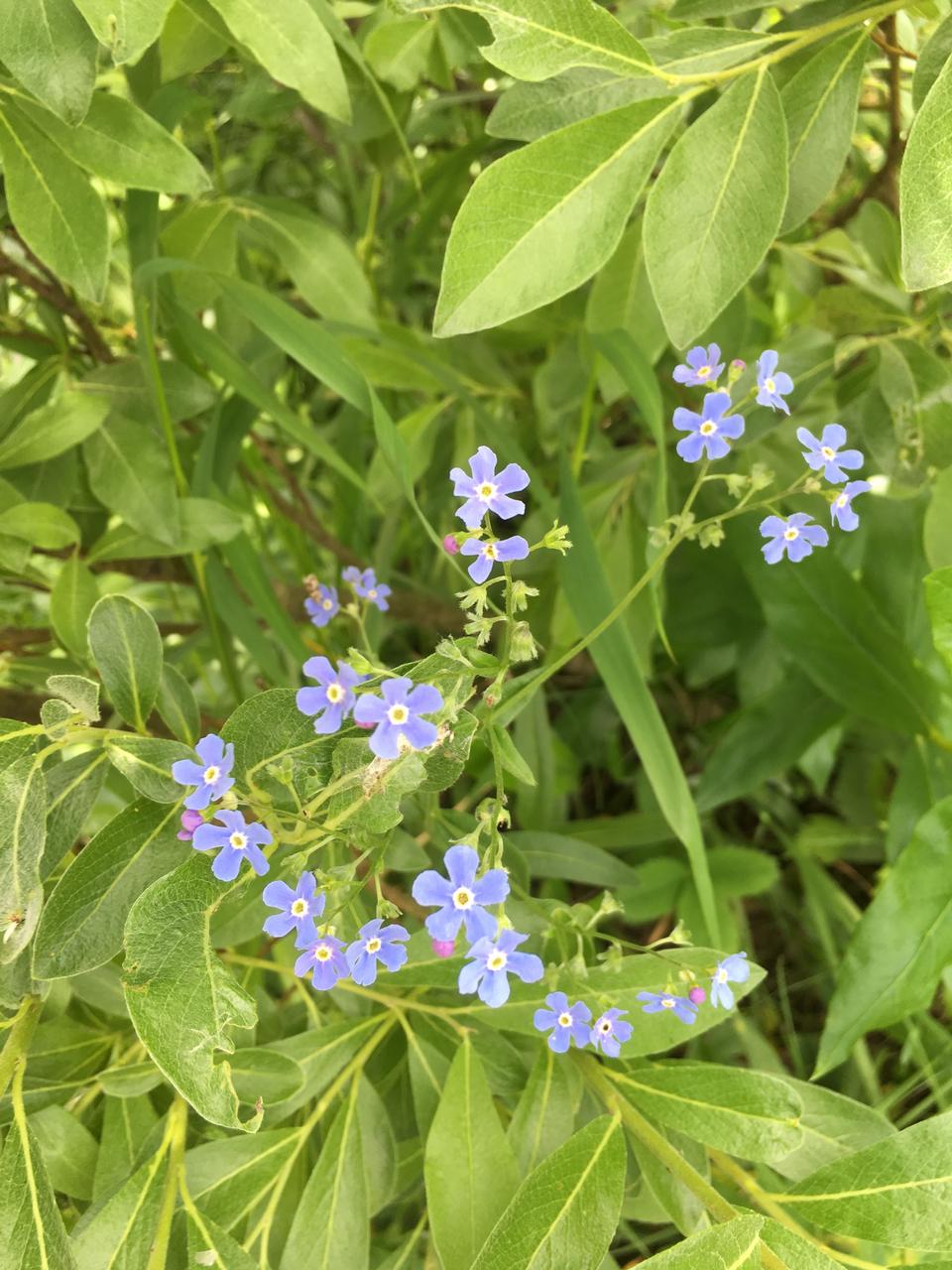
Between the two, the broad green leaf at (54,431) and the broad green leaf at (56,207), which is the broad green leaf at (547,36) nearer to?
the broad green leaf at (56,207)

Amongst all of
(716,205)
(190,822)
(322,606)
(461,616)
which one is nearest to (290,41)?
(716,205)

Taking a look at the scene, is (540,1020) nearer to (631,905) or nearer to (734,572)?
(631,905)

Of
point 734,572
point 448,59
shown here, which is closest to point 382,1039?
point 734,572

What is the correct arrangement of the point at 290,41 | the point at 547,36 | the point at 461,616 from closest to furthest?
the point at 547,36 < the point at 290,41 < the point at 461,616

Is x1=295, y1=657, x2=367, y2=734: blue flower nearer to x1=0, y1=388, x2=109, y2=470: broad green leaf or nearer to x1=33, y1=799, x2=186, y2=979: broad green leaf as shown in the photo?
x1=33, y1=799, x2=186, y2=979: broad green leaf

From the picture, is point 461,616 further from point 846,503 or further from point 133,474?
A: point 846,503

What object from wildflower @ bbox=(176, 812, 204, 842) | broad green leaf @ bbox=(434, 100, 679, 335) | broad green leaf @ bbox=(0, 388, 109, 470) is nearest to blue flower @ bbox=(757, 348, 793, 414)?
broad green leaf @ bbox=(434, 100, 679, 335)

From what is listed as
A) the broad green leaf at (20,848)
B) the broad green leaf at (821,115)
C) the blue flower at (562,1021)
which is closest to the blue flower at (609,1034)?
the blue flower at (562,1021)
